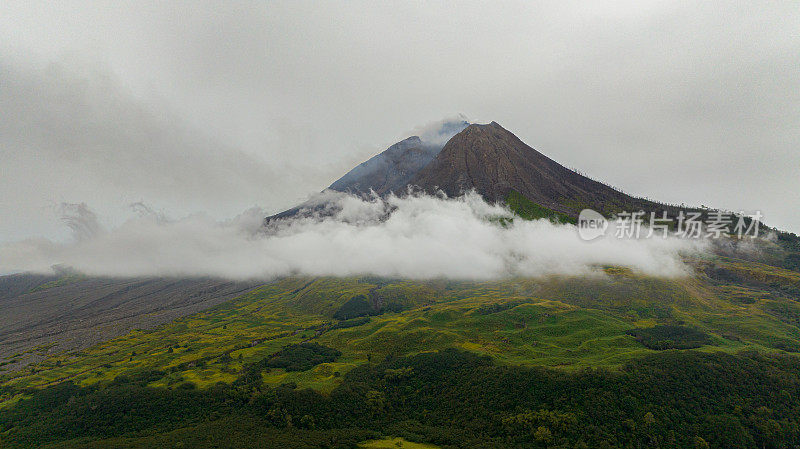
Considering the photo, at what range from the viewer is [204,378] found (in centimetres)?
12556

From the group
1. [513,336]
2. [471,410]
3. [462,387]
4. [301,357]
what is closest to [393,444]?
[471,410]

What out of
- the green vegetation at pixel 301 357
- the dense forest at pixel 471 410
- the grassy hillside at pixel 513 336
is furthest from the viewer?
the green vegetation at pixel 301 357


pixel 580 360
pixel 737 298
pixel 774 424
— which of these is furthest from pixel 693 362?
pixel 737 298

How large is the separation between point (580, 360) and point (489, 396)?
123 feet

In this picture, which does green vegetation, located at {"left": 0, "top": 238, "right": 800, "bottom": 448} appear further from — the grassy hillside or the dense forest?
the grassy hillside

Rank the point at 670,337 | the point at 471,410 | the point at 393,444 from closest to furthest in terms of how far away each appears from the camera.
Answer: the point at 393,444
the point at 471,410
the point at 670,337

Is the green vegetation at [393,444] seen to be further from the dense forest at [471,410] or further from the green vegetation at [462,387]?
the dense forest at [471,410]

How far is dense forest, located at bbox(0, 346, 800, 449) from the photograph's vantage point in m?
83.3

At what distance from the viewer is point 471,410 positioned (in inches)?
3947

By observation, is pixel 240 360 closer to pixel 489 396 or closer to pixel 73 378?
pixel 73 378

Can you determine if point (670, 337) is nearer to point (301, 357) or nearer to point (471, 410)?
point (471, 410)

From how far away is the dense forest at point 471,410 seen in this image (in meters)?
83.3

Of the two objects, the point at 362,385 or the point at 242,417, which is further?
the point at 362,385

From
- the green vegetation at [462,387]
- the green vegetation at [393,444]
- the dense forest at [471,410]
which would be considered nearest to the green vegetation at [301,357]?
the green vegetation at [462,387]
